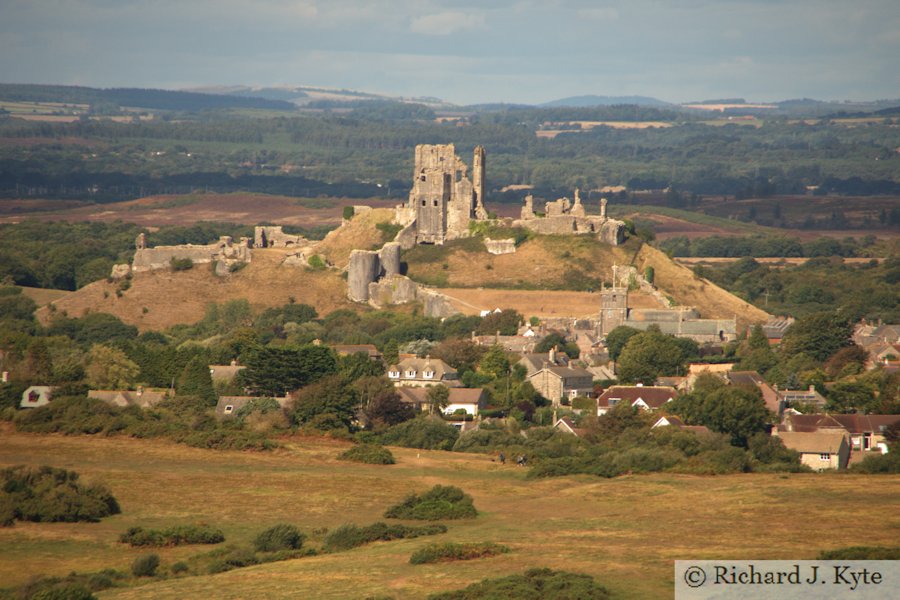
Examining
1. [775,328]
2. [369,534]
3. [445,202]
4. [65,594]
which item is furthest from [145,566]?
[445,202]

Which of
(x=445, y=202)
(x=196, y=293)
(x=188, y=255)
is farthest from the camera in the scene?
(x=188, y=255)

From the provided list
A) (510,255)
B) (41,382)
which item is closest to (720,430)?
(41,382)

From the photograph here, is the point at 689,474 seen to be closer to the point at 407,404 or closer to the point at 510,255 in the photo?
the point at 407,404

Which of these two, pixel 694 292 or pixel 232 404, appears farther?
pixel 694 292

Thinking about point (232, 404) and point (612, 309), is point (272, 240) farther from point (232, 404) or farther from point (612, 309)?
point (232, 404)

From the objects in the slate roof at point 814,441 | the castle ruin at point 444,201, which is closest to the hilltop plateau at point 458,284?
the castle ruin at point 444,201

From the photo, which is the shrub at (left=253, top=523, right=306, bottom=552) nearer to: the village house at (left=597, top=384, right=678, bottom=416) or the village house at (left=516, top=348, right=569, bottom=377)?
Result: the village house at (left=597, top=384, right=678, bottom=416)
